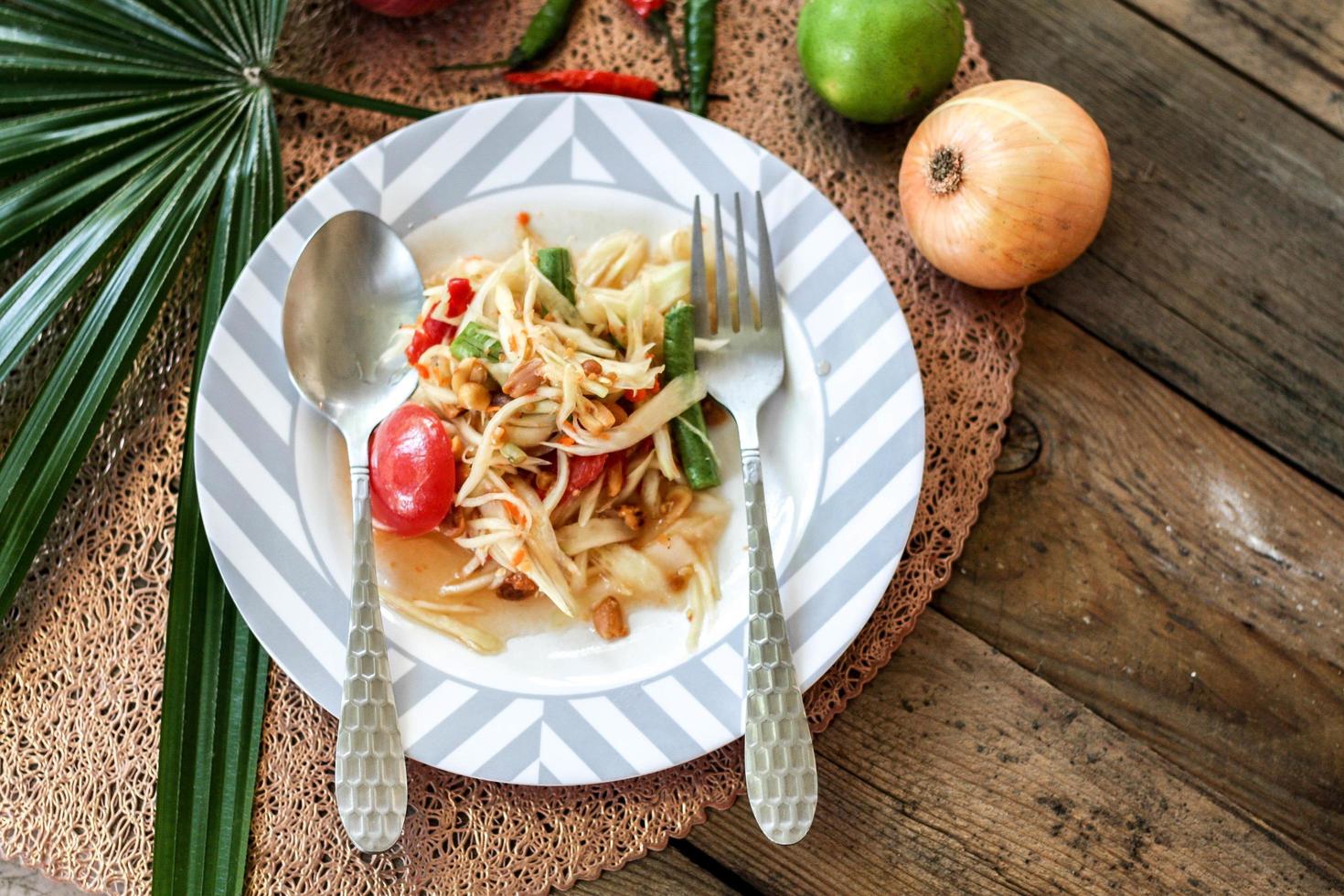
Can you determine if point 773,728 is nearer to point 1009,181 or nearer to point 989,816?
point 989,816

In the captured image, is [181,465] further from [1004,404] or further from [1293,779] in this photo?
[1293,779]

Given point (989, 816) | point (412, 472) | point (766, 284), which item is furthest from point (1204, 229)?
point (412, 472)

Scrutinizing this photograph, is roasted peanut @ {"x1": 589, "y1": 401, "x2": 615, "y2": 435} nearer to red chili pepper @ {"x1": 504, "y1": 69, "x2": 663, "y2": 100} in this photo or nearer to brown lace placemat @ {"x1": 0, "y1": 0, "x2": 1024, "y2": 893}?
brown lace placemat @ {"x1": 0, "y1": 0, "x2": 1024, "y2": 893}

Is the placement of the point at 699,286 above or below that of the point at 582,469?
above

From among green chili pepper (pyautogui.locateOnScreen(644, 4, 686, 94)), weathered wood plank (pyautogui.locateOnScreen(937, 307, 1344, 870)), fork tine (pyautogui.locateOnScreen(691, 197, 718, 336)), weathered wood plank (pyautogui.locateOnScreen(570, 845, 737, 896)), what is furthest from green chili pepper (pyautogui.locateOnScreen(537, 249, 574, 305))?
weathered wood plank (pyautogui.locateOnScreen(570, 845, 737, 896))

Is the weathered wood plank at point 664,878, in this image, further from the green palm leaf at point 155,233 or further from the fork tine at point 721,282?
the fork tine at point 721,282

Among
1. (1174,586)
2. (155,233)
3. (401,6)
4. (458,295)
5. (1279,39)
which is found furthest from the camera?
(1279,39)
